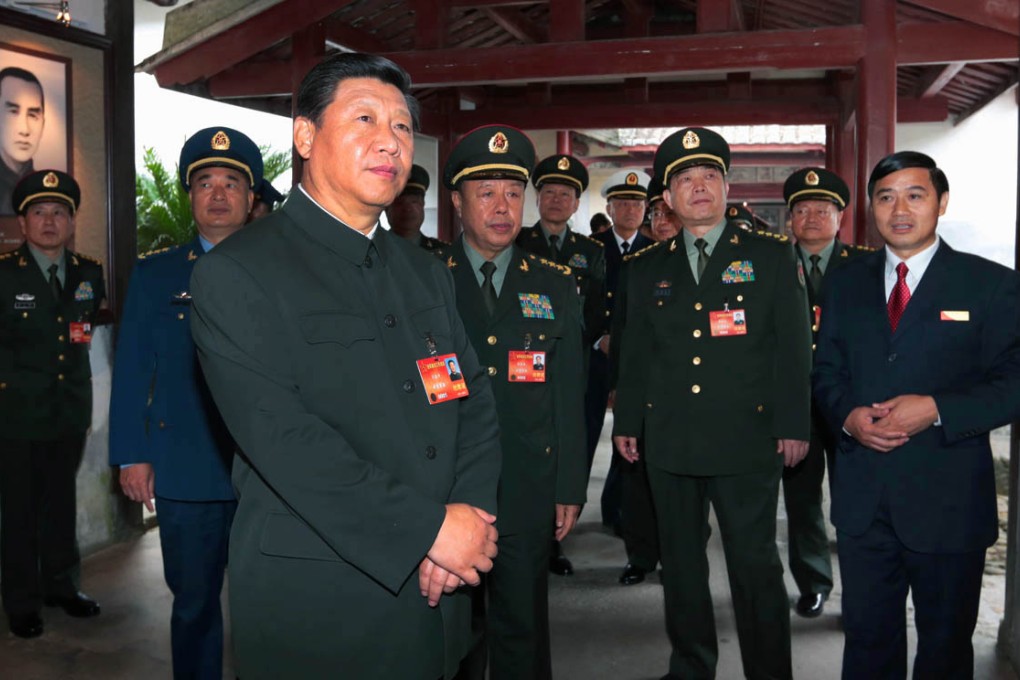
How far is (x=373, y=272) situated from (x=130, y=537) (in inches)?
156

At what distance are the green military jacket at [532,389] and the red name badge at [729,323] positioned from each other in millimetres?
474

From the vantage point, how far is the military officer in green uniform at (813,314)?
390 cm

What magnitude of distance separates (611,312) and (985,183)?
787cm

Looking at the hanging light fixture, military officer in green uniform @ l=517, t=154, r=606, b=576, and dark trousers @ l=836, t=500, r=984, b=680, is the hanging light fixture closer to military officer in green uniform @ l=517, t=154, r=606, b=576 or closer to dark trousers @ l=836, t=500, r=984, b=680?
military officer in green uniform @ l=517, t=154, r=606, b=576

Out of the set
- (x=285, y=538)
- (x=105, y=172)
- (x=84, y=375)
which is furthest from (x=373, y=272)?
(x=105, y=172)

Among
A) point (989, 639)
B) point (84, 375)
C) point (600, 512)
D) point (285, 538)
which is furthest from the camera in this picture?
point (600, 512)

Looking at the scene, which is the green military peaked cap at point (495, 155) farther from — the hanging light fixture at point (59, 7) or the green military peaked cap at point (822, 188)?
the hanging light fixture at point (59, 7)

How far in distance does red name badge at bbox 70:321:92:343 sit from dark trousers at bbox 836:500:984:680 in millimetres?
3280

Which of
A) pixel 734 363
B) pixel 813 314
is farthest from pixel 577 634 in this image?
pixel 813 314

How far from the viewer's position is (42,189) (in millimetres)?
3863

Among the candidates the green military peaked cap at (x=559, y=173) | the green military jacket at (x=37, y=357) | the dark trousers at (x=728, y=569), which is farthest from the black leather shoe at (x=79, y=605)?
the green military peaked cap at (x=559, y=173)

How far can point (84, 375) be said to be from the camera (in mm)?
4004

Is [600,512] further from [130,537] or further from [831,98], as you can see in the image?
[831,98]

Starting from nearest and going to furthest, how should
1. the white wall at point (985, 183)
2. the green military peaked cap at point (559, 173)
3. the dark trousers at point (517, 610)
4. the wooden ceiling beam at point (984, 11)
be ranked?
the dark trousers at point (517, 610) → the green military peaked cap at point (559, 173) → the wooden ceiling beam at point (984, 11) → the white wall at point (985, 183)
